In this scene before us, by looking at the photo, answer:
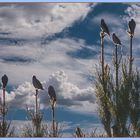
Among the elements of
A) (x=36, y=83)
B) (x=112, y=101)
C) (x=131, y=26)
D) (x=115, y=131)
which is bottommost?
(x=115, y=131)

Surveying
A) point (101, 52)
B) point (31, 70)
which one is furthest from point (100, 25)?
point (31, 70)

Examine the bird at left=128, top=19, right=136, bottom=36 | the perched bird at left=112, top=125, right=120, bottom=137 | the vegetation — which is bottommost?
the perched bird at left=112, top=125, right=120, bottom=137

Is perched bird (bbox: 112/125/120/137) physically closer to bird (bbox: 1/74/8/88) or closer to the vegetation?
the vegetation

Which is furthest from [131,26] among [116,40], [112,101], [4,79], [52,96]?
[4,79]

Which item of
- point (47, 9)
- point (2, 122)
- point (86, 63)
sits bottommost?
point (2, 122)

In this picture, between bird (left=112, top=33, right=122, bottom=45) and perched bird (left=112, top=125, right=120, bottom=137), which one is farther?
bird (left=112, top=33, right=122, bottom=45)

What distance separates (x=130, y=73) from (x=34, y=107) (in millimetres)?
808

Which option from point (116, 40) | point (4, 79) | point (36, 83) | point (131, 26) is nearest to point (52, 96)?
point (36, 83)

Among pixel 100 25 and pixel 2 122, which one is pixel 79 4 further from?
pixel 2 122

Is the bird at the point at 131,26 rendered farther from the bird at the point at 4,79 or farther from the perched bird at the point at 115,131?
the bird at the point at 4,79

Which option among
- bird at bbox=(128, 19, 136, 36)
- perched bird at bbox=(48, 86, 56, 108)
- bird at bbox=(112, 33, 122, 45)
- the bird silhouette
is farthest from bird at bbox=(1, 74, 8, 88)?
bird at bbox=(128, 19, 136, 36)

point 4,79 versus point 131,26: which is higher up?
point 131,26

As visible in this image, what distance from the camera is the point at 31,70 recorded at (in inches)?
270

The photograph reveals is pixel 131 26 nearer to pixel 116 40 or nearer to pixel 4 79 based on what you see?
pixel 116 40
